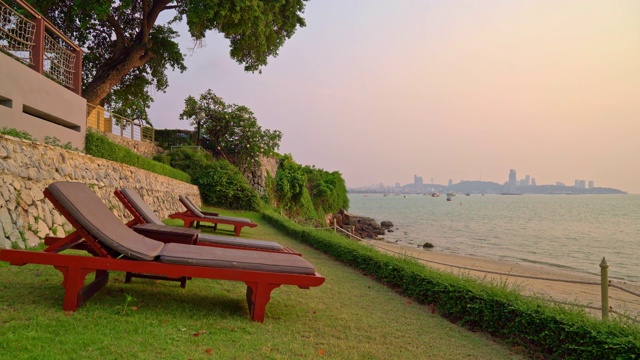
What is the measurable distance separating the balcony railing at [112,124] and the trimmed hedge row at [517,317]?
46.6 feet

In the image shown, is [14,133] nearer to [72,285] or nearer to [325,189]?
[72,285]

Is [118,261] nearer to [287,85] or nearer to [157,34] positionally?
[157,34]

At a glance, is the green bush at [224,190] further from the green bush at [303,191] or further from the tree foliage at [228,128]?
the green bush at [303,191]

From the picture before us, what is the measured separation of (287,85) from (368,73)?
4.34 metres

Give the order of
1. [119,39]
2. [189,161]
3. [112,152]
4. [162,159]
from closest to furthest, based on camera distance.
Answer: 1. [112,152]
2. [119,39]
3. [162,159]
4. [189,161]

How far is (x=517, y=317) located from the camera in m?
4.27

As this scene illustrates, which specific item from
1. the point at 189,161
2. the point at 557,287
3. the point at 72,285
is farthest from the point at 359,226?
the point at 72,285

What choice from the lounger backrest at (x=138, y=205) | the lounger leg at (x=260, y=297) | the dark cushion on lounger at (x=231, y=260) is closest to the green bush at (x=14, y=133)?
the lounger backrest at (x=138, y=205)

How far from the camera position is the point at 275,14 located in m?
17.3

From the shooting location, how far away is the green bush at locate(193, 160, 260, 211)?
20750 millimetres

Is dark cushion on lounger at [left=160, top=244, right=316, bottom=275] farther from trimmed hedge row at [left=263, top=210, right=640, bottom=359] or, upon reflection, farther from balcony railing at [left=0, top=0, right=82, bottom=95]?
balcony railing at [left=0, top=0, right=82, bottom=95]

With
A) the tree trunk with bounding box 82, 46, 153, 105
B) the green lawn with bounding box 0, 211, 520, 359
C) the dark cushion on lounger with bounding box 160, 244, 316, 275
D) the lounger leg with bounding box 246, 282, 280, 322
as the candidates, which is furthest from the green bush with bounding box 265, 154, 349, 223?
the lounger leg with bounding box 246, 282, 280, 322

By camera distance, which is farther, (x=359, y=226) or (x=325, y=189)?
(x=359, y=226)

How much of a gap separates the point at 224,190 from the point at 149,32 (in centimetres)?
760
